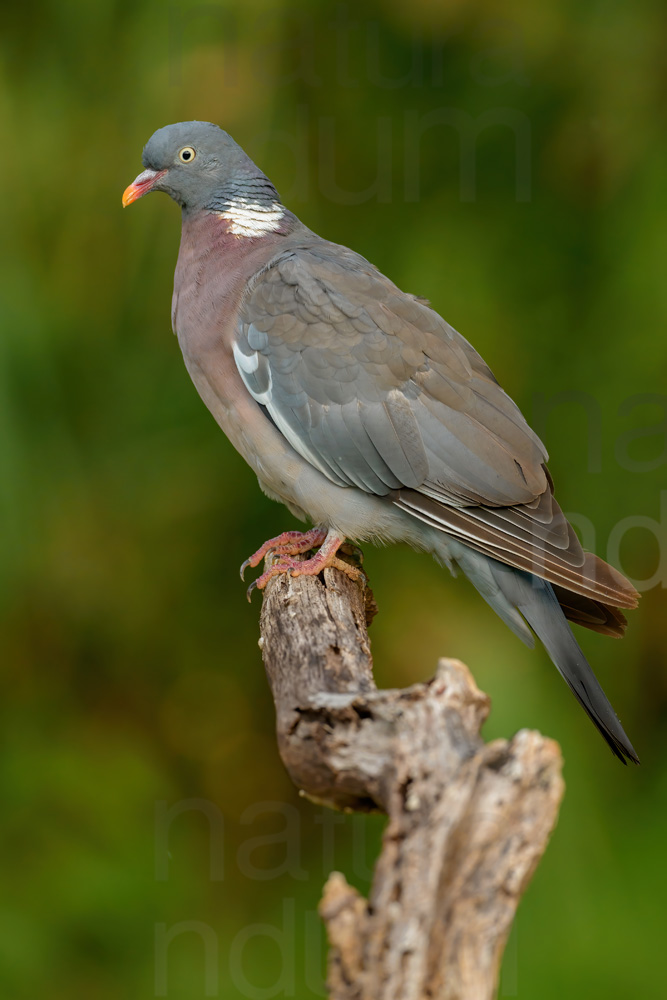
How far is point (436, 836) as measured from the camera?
46.5 inches

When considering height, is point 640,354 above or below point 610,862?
above

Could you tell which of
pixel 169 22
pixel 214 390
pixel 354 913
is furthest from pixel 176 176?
pixel 354 913

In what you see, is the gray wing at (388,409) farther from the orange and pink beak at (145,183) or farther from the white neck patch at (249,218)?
the orange and pink beak at (145,183)

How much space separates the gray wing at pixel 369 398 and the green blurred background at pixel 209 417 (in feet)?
3.12

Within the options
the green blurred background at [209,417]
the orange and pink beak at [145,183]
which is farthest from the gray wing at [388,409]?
the green blurred background at [209,417]

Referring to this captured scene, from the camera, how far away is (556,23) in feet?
10.7

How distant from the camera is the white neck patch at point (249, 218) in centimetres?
267

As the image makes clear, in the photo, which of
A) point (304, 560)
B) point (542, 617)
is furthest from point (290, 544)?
point (542, 617)

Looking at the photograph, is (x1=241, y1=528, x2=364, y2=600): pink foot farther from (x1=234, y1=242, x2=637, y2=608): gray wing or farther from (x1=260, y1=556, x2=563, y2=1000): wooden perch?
(x1=260, y1=556, x2=563, y2=1000): wooden perch

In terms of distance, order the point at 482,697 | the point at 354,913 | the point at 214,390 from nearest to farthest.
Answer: the point at 354,913, the point at 482,697, the point at 214,390

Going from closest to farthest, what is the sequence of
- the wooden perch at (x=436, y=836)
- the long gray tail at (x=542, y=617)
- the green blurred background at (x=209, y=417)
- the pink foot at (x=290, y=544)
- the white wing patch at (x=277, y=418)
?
the wooden perch at (x=436, y=836)
the long gray tail at (x=542, y=617)
the white wing patch at (x=277, y=418)
the pink foot at (x=290, y=544)
the green blurred background at (x=209, y=417)

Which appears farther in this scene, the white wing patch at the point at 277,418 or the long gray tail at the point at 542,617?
the white wing patch at the point at 277,418

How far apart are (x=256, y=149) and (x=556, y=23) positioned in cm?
107

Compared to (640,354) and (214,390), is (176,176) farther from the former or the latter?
(640,354)
